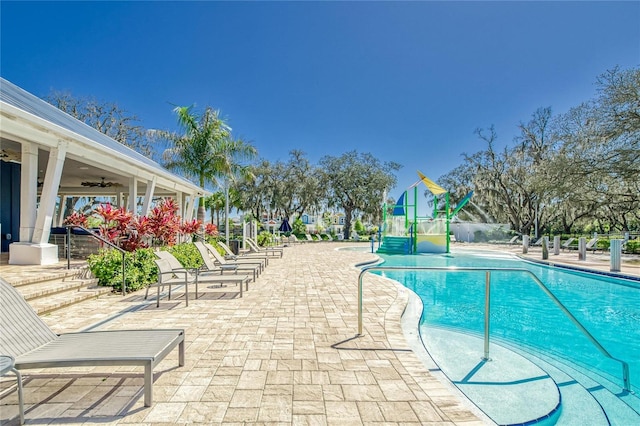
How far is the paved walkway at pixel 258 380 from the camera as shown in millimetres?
2354

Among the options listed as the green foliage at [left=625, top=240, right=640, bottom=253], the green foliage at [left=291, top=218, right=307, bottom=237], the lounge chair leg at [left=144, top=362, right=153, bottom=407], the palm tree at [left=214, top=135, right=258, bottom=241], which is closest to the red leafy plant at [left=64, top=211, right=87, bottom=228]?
the lounge chair leg at [left=144, top=362, right=153, bottom=407]

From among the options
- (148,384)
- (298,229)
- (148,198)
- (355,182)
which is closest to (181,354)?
(148,384)

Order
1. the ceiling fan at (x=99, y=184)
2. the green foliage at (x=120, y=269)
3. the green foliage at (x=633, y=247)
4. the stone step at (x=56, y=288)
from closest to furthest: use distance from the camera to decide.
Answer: the stone step at (x=56, y=288) < the green foliage at (x=120, y=269) < the ceiling fan at (x=99, y=184) < the green foliage at (x=633, y=247)

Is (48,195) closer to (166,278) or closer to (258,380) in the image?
(166,278)

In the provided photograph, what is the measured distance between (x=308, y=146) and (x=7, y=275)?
29149 millimetres

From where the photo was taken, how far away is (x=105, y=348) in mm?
2537

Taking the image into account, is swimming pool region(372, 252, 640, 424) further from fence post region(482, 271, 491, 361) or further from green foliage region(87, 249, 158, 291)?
green foliage region(87, 249, 158, 291)

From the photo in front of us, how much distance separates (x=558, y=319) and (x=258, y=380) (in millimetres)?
5809

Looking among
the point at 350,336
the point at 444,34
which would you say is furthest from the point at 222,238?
the point at 444,34

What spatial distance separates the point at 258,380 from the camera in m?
2.88

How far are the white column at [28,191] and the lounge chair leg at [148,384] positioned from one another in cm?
727

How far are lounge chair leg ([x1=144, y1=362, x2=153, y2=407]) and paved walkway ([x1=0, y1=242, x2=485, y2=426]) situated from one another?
0.17 feet

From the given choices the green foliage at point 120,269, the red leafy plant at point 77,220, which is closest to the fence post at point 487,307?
the green foliage at point 120,269

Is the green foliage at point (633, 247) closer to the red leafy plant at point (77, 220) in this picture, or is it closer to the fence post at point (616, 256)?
the fence post at point (616, 256)
